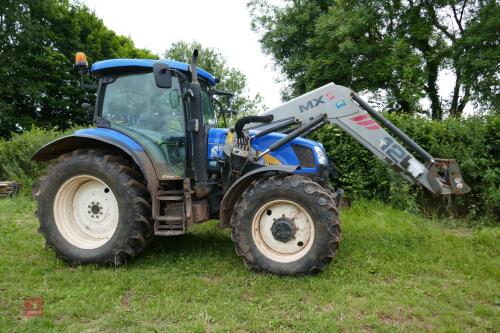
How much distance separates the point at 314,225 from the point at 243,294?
1.00 m

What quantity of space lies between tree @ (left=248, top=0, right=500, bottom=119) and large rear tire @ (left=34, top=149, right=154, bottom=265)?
1015cm

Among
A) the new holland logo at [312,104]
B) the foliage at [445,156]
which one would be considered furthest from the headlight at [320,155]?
the foliage at [445,156]

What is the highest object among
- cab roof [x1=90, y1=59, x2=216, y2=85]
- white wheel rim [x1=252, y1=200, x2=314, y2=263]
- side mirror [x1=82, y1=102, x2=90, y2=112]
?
cab roof [x1=90, y1=59, x2=216, y2=85]

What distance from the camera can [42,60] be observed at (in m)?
21.8

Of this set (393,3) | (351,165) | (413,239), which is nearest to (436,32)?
(393,3)

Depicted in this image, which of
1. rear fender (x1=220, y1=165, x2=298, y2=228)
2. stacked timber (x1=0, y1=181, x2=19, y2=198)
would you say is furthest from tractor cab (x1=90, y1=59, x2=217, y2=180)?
stacked timber (x1=0, y1=181, x2=19, y2=198)

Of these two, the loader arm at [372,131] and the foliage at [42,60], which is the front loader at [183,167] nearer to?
the loader arm at [372,131]

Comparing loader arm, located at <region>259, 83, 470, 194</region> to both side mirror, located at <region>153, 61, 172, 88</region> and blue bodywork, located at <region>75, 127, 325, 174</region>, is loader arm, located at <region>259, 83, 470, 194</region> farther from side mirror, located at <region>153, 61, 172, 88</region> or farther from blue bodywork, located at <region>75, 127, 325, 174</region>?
side mirror, located at <region>153, 61, 172, 88</region>

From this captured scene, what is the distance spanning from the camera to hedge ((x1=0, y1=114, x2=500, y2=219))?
7035 mm

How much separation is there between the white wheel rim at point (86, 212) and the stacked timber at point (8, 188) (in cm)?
692

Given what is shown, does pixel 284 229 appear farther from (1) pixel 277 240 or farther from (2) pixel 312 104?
(2) pixel 312 104

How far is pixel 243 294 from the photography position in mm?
3973

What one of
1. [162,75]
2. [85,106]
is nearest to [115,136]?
[85,106]

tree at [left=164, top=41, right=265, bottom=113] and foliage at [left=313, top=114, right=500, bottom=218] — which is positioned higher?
tree at [left=164, top=41, right=265, bottom=113]
